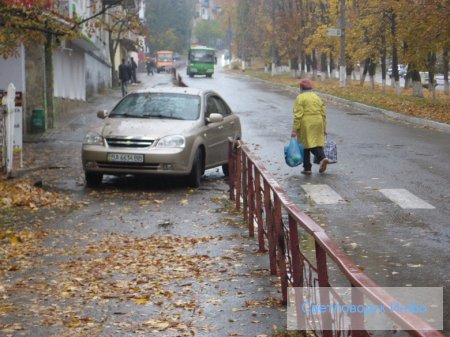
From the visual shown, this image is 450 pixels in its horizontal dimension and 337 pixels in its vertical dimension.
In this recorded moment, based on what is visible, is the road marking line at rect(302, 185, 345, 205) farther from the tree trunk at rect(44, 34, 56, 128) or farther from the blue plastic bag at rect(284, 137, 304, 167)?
the tree trunk at rect(44, 34, 56, 128)

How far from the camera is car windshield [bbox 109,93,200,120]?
43.8ft

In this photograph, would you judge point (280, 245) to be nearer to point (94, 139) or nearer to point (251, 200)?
point (251, 200)

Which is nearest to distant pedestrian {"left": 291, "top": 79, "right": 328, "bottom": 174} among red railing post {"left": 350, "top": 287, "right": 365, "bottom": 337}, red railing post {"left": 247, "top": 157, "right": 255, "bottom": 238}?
red railing post {"left": 247, "top": 157, "right": 255, "bottom": 238}

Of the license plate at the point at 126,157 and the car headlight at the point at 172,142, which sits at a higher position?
the car headlight at the point at 172,142

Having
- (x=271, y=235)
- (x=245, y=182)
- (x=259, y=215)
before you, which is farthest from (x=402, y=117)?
(x=271, y=235)

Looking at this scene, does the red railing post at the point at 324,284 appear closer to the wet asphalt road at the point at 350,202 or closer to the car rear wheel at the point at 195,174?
the wet asphalt road at the point at 350,202

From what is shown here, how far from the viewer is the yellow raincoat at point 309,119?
13820 mm

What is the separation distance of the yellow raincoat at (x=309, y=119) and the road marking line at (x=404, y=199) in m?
2.03

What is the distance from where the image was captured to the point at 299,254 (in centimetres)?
521

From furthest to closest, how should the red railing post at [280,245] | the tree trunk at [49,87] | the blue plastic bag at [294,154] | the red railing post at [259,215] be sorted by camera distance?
1. the tree trunk at [49,87]
2. the blue plastic bag at [294,154]
3. the red railing post at [259,215]
4. the red railing post at [280,245]

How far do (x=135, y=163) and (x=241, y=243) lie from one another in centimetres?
408

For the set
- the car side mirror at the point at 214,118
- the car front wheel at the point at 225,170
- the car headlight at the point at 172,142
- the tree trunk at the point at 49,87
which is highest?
the tree trunk at the point at 49,87

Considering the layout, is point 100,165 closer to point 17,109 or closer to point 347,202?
point 17,109

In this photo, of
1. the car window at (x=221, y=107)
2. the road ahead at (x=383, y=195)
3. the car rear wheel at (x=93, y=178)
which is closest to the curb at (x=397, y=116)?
the road ahead at (x=383, y=195)
